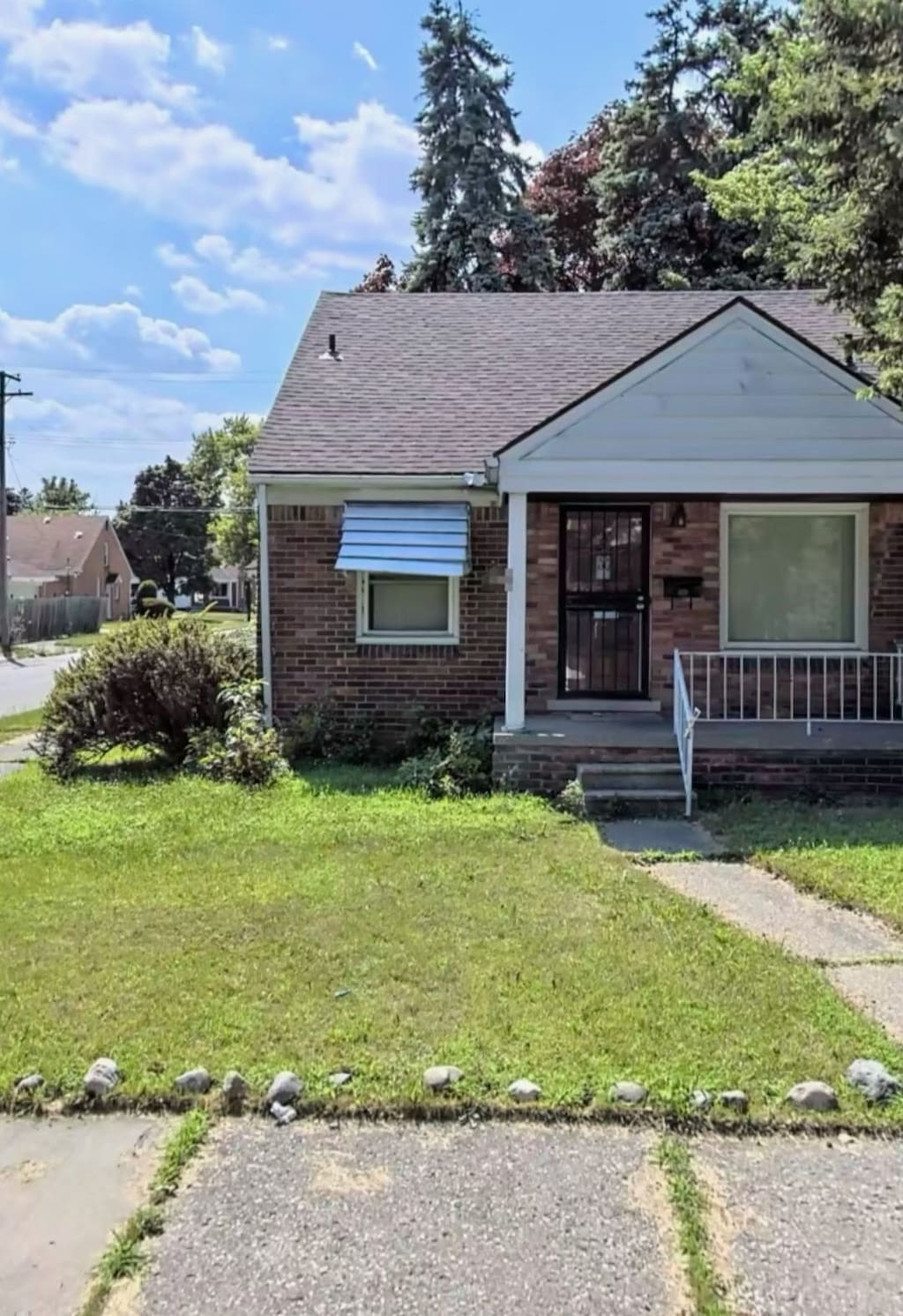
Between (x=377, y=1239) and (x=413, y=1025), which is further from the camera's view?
(x=413, y=1025)

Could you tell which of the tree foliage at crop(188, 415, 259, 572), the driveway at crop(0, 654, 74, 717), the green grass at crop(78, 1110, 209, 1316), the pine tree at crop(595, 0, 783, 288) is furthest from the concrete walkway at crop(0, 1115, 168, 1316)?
the tree foliage at crop(188, 415, 259, 572)

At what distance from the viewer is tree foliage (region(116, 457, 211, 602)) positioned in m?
82.2

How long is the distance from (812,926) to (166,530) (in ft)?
270

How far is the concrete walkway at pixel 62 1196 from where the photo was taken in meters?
2.46

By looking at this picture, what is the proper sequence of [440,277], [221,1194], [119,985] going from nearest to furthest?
[221,1194]
[119,985]
[440,277]

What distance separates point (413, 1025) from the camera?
3.79m

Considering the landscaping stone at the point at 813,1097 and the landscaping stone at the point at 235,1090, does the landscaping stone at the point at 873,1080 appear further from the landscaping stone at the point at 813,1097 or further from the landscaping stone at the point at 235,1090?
the landscaping stone at the point at 235,1090

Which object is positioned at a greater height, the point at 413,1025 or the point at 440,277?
the point at 440,277

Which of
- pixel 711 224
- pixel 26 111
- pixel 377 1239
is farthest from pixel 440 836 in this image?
pixel 711 224

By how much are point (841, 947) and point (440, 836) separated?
113 inches

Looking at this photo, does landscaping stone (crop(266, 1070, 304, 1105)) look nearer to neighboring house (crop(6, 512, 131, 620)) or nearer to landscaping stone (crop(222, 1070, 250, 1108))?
landscaping stone (crop(222, 1070, 250, 1108))

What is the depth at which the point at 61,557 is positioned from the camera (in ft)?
188

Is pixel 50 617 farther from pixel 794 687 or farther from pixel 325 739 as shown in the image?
pixel 794 687

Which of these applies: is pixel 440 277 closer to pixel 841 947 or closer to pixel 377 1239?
pixel 841 947
